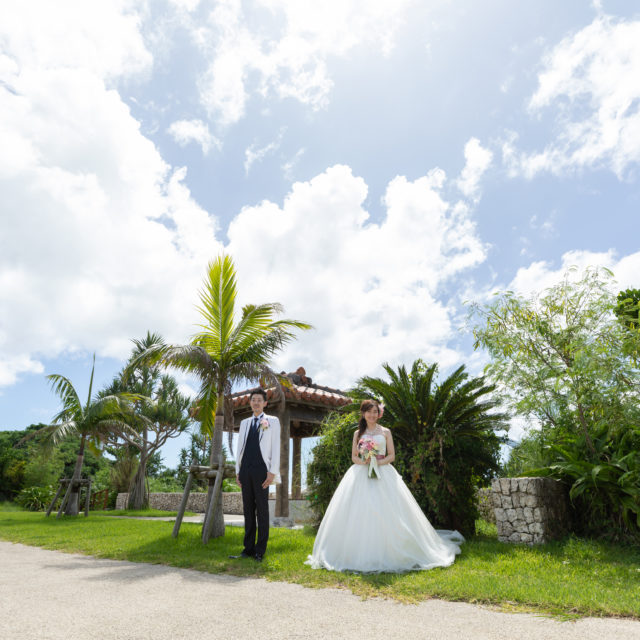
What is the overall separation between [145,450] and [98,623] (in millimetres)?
19978

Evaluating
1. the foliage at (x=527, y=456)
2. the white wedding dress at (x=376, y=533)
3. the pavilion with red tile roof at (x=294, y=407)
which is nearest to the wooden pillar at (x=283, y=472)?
the pavilion with red tile roof at (x=294, y=407)

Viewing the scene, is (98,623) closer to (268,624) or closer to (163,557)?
(268,624)

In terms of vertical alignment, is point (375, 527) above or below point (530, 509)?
below

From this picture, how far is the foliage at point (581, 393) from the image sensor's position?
605 centimetres

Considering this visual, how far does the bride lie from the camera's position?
5191mm

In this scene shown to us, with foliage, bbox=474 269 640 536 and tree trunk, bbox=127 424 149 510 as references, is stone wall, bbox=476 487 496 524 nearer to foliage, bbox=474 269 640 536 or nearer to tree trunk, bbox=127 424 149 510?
foliage, bbox=474 269 640 536

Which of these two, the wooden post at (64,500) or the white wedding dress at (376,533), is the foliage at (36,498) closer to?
the wooden post at (64,500)

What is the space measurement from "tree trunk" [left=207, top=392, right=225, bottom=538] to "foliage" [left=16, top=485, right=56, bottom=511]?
61.8 feet

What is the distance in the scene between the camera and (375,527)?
5.39 m

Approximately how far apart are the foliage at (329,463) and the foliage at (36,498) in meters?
19.3

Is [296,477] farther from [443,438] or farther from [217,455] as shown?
[443,438]

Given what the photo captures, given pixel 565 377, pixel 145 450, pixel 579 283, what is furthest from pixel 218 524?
pixel 145 450

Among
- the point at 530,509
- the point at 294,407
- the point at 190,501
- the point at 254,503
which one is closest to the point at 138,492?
the point at 190,501

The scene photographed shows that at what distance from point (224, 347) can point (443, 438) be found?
165 inches
